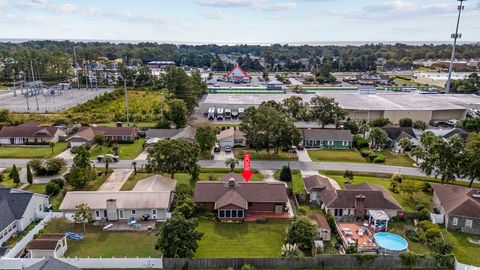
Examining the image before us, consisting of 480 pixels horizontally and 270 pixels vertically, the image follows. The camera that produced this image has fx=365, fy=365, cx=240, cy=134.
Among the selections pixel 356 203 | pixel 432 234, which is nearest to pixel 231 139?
pixel 356 203

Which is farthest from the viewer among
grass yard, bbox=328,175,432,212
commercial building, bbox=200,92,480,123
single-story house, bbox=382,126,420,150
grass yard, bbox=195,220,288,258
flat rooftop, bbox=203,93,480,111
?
flat rooftop, bbox=203,93,480,111

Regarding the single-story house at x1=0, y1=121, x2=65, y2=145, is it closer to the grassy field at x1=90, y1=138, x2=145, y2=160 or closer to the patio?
the grassy field at x1=90, y1=138, x2=145, y2=160

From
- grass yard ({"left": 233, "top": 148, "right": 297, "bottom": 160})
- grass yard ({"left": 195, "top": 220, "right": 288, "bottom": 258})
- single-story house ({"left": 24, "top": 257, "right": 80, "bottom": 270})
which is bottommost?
grass yard ({"left": 195, "top": 220, "right": 288, "bottom": 258})

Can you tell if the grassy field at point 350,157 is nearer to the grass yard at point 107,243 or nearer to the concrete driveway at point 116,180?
the concrete driveway at point 116,180

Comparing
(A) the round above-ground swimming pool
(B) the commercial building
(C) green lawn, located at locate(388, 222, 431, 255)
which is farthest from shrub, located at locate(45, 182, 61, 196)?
(B) the commercial building

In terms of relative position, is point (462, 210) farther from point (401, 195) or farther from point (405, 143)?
point (405, 143)

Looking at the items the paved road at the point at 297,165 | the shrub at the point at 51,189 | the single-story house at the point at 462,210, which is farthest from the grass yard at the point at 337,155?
the shrub at the point at 51,189
